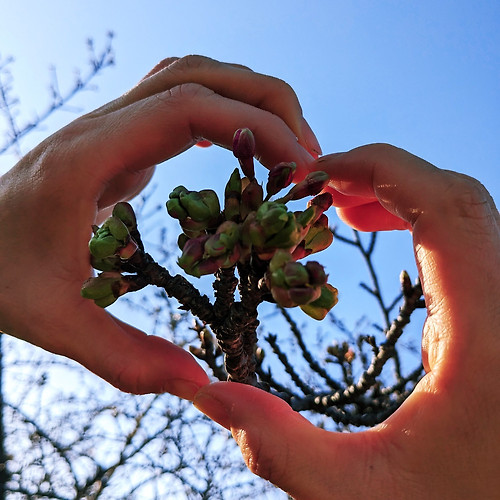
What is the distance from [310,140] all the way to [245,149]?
87cm

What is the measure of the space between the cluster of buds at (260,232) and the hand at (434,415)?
38 cm

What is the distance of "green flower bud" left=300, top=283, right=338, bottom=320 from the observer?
123 centimetres

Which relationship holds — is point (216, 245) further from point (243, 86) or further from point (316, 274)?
point (243, 86)

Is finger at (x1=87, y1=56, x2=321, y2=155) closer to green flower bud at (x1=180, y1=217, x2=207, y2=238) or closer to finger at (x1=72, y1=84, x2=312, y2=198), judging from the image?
finger at (x1=72, y1=84, x2=312, y2=198)

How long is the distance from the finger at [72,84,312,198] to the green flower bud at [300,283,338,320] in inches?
32.9

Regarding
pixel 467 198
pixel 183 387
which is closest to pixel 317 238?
pixel 467 198

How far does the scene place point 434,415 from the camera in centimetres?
131

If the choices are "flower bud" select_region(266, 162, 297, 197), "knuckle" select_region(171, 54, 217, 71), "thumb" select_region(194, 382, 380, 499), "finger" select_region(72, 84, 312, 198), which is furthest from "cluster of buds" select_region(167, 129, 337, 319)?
"knuckle" select_region(171, 54, 217, 71)

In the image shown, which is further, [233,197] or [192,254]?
[233,197]

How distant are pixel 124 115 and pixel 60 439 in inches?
323

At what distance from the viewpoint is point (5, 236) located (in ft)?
6.14

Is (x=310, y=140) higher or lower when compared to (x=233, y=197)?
higher

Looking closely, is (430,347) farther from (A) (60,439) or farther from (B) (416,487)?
(A) (60,439)

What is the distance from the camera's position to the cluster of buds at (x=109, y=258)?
130cm
